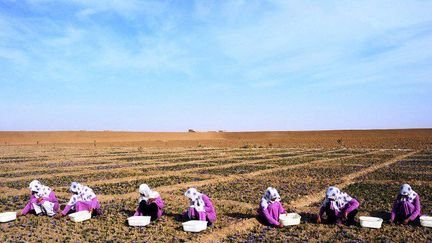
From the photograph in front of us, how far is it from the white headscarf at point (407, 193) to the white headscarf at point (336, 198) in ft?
3.62

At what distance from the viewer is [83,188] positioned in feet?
29.5

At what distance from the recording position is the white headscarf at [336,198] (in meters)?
8.04

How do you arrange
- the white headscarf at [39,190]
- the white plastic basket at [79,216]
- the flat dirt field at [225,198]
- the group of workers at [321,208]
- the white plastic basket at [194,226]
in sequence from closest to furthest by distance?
the flat dirt field at [225,198] < the white plastic basket at [194,226] < the group of workers at [321,208] < the white plastic basket at [79,216] < the white headscarf at [39,190]

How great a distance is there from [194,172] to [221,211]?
905 centimetres

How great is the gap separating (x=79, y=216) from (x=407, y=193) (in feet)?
24.0

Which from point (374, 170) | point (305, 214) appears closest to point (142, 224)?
point (305, 214)

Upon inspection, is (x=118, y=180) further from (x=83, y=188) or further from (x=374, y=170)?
(x=374, y=170)

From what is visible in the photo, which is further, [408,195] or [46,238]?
[408,195]

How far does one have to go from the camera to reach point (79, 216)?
864 cm

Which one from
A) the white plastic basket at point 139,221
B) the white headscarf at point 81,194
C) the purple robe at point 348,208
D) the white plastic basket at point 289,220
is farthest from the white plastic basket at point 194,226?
the purple robe at point 348,208

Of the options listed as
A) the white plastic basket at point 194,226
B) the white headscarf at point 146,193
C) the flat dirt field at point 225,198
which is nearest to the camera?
the flat dirt field at point 225,198

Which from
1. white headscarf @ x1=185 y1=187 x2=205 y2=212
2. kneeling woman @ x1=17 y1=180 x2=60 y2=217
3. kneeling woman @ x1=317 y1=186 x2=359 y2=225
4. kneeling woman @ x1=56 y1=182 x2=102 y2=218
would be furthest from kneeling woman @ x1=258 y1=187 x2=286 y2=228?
kneeling woman @ x1=17 y1=180 x2=60 y2=217

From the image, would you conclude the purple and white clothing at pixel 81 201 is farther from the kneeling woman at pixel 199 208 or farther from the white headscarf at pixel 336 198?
the white headscarf at pixel 336 198

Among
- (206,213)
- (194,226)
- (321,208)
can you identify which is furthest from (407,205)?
(194,226)
